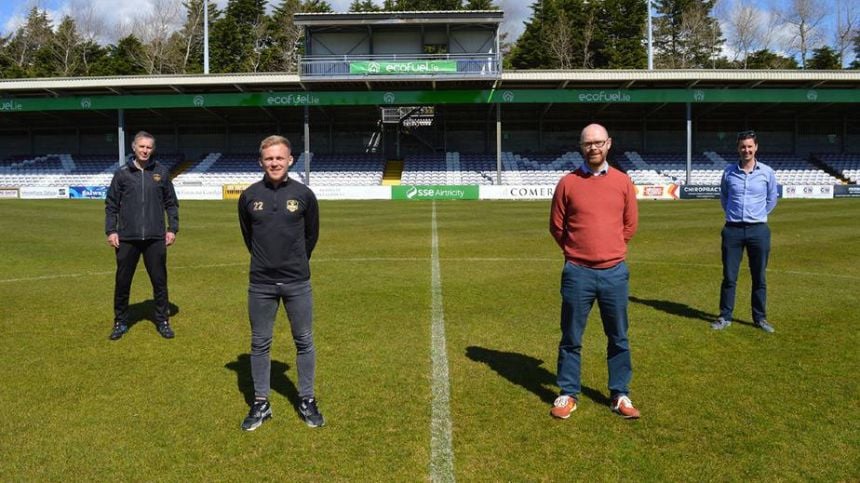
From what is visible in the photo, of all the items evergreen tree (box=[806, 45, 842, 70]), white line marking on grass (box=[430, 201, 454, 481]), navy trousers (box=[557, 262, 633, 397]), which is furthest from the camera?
evergreen tree (box=[806, 45, 842, 70])

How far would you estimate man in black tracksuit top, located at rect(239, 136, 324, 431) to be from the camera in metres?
4.19

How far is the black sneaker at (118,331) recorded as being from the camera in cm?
656

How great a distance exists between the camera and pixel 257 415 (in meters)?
4.30

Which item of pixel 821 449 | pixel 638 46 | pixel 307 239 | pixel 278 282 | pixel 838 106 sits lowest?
pixel 821 449

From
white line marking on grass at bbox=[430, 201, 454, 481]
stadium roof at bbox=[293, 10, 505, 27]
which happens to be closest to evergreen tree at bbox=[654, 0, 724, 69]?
stadium roof at bbox=[293, 10, 505, 27]

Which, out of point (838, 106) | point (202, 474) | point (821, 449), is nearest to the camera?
point (202, 474)

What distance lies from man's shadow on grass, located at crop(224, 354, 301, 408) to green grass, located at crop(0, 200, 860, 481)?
A: 0.04 meters

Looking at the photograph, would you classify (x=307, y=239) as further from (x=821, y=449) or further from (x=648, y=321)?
(x=648, y=321)

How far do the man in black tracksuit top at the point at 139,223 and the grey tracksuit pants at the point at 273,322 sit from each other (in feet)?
9.02

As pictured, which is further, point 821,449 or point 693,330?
point 693,330

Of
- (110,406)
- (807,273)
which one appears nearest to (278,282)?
(110,406)

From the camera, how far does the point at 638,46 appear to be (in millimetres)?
62438

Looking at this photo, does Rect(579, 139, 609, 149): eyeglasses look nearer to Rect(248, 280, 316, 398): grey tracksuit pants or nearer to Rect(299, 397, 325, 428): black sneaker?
Rect(248, 280, 316, 398): grey tracksuit pants

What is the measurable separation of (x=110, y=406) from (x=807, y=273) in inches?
408
